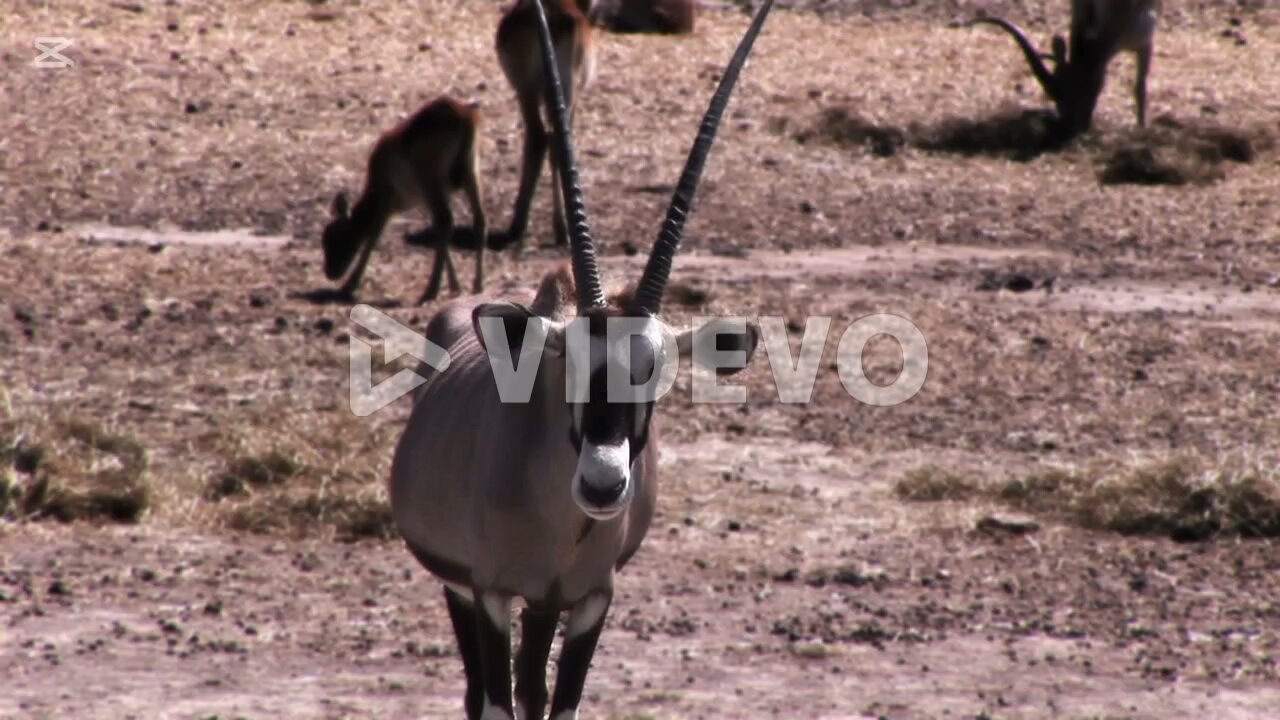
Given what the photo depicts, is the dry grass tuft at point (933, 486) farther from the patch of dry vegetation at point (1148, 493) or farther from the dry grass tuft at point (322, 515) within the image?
the dry grass tuft at point (322, 515)

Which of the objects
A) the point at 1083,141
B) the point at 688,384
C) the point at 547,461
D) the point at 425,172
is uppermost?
the point at 547,461

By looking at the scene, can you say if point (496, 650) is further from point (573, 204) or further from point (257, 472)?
point (257, 472)

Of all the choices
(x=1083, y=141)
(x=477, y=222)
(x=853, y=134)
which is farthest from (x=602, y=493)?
(x=1083, y=141)

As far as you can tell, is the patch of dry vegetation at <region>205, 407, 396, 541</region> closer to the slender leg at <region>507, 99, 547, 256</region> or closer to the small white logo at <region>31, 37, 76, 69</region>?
the slender leg at <region>507, 99, 547, 256</region>

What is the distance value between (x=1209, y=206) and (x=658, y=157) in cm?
391

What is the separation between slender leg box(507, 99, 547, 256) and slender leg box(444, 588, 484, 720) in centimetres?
754

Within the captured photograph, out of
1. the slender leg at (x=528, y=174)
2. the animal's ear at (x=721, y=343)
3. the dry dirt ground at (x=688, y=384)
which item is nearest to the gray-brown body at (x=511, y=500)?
the animal's ear at (x=721, y=343)

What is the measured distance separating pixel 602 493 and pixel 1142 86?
14.1 m

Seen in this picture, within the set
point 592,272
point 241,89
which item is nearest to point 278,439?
point 592,272

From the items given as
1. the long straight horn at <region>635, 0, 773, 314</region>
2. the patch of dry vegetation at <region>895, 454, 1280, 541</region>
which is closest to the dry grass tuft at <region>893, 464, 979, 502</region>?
the patch of dry vegetation at <region>895, 454, 1280, 541</region>

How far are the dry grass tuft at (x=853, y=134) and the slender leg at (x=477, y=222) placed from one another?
14.6 feet

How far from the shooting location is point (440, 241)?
1245 cm

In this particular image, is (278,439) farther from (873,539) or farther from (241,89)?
(241,89)

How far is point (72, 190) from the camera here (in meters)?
14.2
